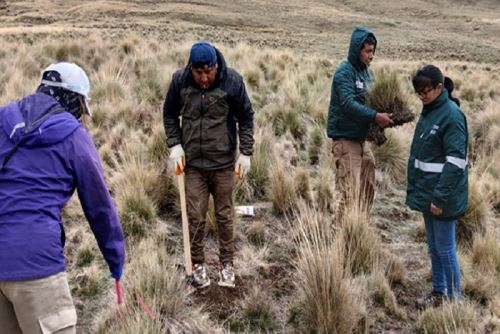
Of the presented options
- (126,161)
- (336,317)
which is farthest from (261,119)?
(336,317)

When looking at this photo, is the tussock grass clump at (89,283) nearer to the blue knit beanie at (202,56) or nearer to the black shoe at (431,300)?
the blue knit beanie at (202,56)

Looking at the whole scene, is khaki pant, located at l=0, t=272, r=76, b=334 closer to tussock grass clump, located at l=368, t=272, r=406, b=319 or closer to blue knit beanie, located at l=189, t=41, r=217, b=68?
blue knit beanie, located at l=189, t=41, r=217, b=68

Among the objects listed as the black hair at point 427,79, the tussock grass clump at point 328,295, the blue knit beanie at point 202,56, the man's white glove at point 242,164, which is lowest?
the tussock grass clump at point 328,295

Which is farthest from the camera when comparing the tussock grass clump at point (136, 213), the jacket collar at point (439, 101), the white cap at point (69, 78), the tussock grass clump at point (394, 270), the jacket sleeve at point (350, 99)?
the tussock grass clump at point (136, 213)

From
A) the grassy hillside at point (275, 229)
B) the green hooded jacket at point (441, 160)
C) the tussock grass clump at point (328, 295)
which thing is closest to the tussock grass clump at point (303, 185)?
the grassy hillside at point (275, 229)

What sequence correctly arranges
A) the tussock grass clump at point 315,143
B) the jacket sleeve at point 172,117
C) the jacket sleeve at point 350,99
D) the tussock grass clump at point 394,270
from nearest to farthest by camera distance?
the jacket sleeve at point 172,117
the tussock grass clump at point 394,270
the jacket sleeve at point 350,99
the tussock grass clump at point 315,143

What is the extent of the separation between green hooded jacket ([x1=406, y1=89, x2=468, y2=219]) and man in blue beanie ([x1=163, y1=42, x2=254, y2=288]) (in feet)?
4.63

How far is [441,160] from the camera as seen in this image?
4227mm

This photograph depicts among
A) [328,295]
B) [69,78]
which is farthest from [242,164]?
[69,78]

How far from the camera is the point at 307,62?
16.0 m

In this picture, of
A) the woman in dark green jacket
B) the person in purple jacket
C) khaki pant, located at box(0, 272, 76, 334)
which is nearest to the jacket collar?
the woman in dark green jacket

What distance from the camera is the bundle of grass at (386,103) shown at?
546 centimetres

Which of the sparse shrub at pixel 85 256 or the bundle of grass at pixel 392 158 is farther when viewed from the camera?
the bundle of grass at pixel 392 158

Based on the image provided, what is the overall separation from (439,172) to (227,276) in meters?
1.93
